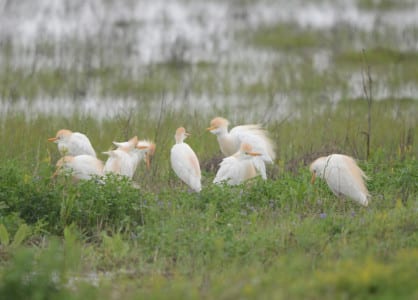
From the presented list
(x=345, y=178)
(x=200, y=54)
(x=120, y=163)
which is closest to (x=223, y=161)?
(x=120, y=163)

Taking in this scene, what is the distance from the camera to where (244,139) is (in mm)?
9586

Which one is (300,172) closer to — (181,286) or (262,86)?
(181,286)

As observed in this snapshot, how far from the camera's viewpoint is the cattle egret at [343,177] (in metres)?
7.76

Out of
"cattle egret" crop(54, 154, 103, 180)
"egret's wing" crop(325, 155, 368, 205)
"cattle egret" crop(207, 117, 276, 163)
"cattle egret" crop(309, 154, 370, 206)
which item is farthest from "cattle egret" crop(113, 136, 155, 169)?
"egret's wing" crop(325, 155, 368, 205)

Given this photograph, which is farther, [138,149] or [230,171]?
[138,149]

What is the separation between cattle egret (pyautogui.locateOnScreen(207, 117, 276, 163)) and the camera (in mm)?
9383

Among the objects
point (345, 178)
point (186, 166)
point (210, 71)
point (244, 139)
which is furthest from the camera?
point (210, 71)

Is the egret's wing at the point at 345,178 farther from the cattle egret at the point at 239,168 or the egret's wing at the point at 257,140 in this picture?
the egret's wing at the point at 257,140

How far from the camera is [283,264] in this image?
Answer: 5469 millimetres

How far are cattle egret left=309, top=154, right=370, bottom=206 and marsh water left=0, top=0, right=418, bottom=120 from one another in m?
4.15

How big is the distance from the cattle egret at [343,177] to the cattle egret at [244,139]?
1191 mm

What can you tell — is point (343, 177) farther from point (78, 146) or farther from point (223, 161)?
point (78, 146)

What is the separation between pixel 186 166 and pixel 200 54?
304 inches

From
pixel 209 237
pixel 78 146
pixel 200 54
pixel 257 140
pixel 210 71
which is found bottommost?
pixel 209 237
